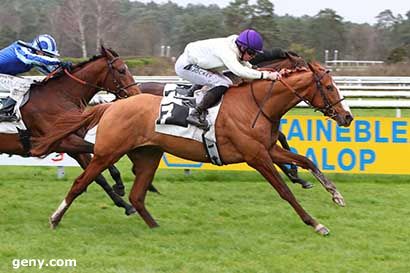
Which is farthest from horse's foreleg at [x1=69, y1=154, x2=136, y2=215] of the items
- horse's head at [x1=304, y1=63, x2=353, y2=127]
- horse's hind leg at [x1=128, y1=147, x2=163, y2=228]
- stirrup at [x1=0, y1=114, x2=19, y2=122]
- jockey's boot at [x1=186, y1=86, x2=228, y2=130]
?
horse's head at [x1=304, y1=63, x2=353, y2=127]

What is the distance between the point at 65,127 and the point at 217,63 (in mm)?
1572

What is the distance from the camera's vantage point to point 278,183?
6.23 meters

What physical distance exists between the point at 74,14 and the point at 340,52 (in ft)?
59.3

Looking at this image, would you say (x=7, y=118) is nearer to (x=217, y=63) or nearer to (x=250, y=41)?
(x=217, y=63)

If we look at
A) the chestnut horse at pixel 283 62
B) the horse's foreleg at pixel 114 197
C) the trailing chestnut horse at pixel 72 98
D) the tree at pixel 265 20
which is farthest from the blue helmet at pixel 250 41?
the tree at pixel 265 20

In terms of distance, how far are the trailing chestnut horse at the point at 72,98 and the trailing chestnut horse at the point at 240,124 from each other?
0.59 metres

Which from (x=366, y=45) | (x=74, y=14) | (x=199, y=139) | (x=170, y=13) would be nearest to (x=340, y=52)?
(x=366, y=45)

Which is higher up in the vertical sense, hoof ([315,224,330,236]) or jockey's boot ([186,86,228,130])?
jockey's boot ([186,86,228,130])

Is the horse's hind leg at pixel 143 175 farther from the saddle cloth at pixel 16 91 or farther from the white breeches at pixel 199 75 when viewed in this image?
the saddle cloth at pixel 16 91

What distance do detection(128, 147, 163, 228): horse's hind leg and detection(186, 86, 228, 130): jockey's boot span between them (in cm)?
52

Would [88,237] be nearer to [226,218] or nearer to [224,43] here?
[226,218]

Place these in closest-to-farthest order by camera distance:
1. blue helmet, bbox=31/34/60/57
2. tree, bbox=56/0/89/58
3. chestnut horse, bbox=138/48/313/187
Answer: blue helmet, bbox=31/34/60/57, chestnut horse, bbox=138/48/313/187, tree, bbox=56/0/89/58

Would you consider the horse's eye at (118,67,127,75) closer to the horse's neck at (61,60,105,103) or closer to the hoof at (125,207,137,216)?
the horse's neck at (61,60,105,103)

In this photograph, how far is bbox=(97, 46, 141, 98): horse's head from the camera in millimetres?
7500
